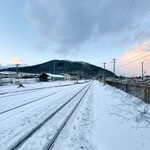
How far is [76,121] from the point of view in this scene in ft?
30.5

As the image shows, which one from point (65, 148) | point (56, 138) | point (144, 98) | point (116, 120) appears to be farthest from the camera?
point (144, 98)

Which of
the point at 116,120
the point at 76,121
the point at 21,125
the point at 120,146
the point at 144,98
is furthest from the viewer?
the point at 144,98

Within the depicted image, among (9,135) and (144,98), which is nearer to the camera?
(9,135)

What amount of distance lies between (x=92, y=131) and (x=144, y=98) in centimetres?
1036

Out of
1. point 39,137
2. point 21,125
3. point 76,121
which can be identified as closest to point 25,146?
point 39,137

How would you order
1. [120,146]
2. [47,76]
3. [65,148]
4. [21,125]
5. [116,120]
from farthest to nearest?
[47,76]
[116,120]
[21,125]
[120,146]
[65,148]

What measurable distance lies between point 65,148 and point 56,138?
93 centimetres

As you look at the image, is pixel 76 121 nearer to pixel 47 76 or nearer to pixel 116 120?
pixel 116 120

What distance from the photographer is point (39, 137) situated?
22.0 feet

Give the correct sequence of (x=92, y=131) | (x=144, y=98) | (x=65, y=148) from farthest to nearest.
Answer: (x=144, y=98) < (x=92, y=131) < (x=65, y=148)

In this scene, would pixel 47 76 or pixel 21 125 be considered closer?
pixel 21 125

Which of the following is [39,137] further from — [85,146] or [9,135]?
[85,146]

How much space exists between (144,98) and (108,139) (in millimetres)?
10933

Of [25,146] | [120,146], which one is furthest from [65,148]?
[120,146]
